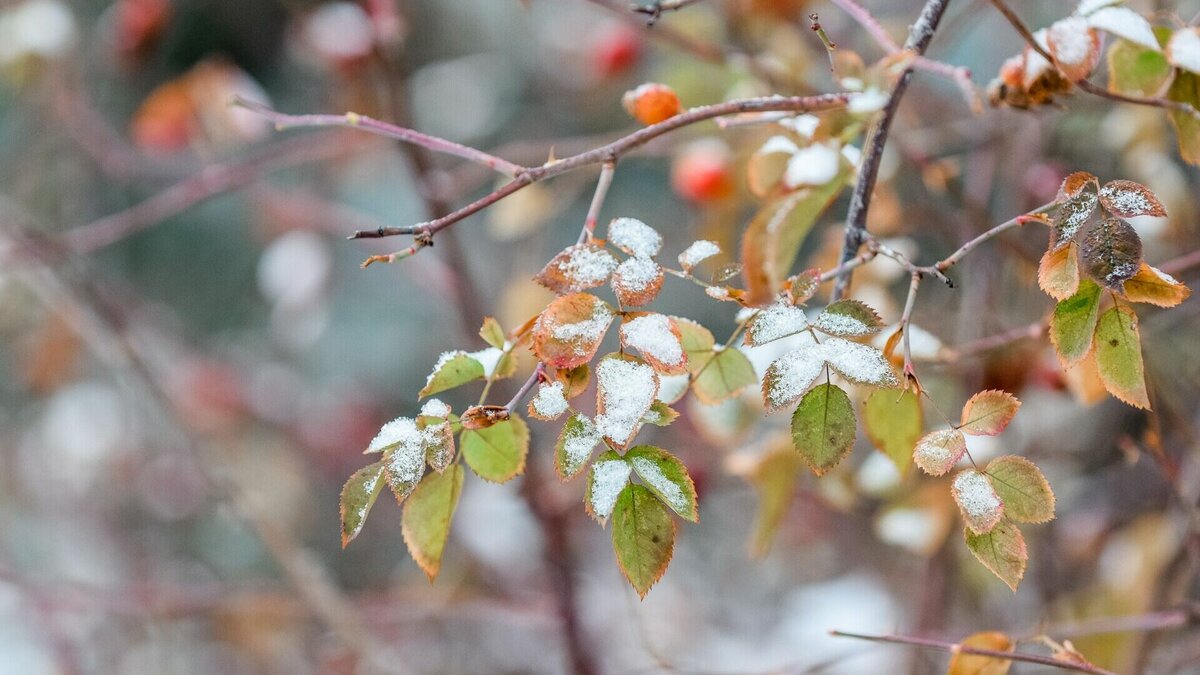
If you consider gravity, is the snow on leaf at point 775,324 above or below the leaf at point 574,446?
above

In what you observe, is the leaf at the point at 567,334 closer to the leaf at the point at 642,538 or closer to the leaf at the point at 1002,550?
the leaf at the point at 642,538

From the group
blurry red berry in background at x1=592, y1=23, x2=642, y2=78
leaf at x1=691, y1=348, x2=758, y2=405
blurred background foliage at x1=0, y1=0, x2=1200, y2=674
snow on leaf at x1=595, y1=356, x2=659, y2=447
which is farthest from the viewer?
blurry red berry in background at x1=592, y1=23, x2=642, y2=78

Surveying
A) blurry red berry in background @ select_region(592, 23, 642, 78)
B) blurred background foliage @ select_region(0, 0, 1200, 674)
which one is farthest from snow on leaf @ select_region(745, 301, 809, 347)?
blurry red berry in background @ select_region(592, 23, 642, 78)

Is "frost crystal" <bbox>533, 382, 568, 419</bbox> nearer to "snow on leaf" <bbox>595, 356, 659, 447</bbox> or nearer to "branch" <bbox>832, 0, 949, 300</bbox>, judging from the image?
"snow on leaf" <bbox>595, 356, 659, 447</bbox>

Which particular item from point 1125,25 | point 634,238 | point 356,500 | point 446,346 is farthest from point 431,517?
point 446,346

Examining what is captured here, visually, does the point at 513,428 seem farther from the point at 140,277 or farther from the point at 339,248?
the point at 140,277

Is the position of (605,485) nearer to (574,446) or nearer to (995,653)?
(574,446)

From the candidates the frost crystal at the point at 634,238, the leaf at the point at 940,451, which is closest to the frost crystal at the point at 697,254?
the frost crystal at the point at 634,238
